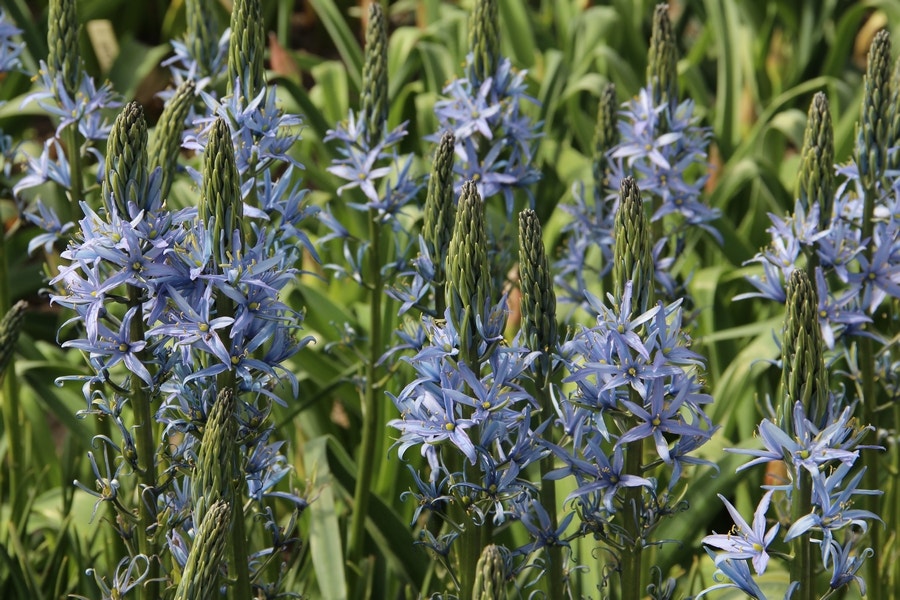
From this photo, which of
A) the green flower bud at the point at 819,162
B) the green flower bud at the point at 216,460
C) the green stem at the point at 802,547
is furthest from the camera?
the green flower bud at the point at 819,162

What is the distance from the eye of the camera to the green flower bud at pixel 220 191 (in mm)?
2676

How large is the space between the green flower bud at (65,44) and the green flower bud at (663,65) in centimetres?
212

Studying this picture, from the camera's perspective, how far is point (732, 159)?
663cm

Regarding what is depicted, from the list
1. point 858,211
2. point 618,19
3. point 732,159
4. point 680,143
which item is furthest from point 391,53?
point 858,211

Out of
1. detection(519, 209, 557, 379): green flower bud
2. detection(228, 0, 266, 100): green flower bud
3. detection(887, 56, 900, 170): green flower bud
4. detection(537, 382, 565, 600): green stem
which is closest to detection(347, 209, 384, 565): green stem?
detection(228, 0, 266, 100): green flower bud

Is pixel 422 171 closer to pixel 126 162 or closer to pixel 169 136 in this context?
pixel 169 136

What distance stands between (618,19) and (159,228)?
569cm

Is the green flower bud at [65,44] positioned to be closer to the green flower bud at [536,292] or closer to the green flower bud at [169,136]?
the green flower bud at [169,136]

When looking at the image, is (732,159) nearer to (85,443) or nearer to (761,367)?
(761,367)

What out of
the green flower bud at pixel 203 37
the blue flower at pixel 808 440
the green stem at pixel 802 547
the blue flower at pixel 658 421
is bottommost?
the green stem at pixel 802 547

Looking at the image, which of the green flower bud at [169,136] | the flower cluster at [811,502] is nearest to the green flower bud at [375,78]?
the green flower bud at [169,136]

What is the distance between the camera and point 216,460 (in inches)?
99.6

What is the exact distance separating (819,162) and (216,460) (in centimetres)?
220

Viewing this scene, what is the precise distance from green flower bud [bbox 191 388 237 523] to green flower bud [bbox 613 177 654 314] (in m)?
1.01
